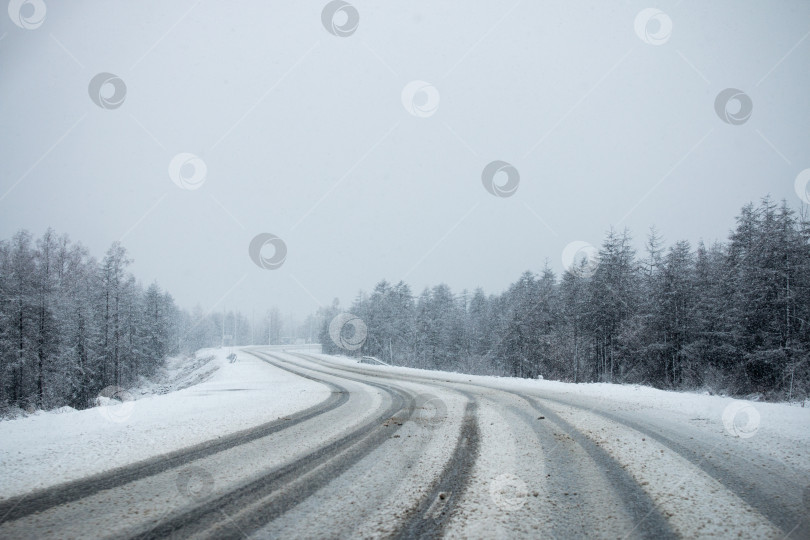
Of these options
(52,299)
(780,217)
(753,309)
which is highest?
(780,217)

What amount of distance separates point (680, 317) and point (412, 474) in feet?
102

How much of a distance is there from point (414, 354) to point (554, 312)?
22.2 m

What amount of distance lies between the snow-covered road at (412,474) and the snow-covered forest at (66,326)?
966 inches

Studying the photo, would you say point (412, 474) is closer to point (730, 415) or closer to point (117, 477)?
point (117, 477)

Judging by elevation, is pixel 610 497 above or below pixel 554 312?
below

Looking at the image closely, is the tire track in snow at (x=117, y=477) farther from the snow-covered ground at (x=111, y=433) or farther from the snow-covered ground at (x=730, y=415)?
the snow-covered ground at (x=730, y=415)

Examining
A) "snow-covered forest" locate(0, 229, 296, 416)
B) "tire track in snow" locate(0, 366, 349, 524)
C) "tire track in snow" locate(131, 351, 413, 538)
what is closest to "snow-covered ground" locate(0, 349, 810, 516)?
"tire track in snow" locate(0, 366, 349, 524)

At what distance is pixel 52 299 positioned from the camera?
1066 inches

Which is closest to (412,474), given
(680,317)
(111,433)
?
(111,433)

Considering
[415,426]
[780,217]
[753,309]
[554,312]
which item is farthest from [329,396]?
[554,312]

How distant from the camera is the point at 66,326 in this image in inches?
1158

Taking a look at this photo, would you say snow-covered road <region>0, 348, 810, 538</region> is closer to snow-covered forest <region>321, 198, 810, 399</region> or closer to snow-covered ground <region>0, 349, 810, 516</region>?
snow-covered ground <region>0, 349, 810, 516</region>

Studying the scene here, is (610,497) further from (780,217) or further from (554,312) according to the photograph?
(554,312)

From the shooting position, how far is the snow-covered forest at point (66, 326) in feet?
83.7
